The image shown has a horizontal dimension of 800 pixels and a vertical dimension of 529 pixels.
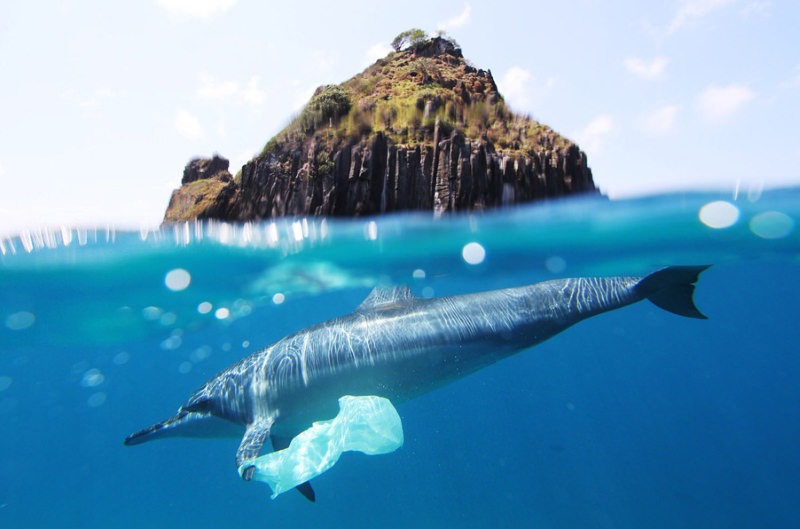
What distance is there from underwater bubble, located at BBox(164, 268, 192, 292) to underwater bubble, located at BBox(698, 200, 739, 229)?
13.2 metres

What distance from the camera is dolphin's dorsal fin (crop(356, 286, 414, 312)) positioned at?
25.0 ft

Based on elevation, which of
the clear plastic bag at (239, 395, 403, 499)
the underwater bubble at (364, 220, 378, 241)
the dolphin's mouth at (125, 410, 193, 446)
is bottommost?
the dolphin's mouth at (125, 410, 193, 446)

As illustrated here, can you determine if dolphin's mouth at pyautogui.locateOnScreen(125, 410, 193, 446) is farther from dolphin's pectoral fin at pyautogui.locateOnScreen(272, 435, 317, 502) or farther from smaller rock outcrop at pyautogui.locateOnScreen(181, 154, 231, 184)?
smaller rock outcrop at pyautogui.locateOnScreen(181, 154, 231, 184)

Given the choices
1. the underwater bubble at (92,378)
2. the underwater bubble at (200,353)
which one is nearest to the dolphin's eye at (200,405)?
the underwater bubble at (200,353)

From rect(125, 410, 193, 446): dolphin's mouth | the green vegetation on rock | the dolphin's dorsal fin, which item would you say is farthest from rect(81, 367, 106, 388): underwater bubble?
the dolphin's dorsal fin

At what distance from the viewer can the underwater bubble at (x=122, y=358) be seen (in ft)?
86.2

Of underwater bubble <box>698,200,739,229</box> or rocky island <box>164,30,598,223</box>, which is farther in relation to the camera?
rocky island <box>164,30,598,223</box>

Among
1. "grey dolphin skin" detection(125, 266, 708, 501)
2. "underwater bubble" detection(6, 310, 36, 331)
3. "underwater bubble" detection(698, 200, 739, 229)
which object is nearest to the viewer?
"grey dolphin skin" detection(125, 266, 708, 501)

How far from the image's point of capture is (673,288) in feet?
21.5

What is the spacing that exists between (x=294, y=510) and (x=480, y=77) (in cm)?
1826

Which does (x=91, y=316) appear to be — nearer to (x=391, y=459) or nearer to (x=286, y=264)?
(x=286, y=264)

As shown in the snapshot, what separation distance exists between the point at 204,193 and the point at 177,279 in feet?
14.4

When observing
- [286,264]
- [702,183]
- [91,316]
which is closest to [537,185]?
[702,183]

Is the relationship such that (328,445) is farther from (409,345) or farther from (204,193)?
(204,193)
